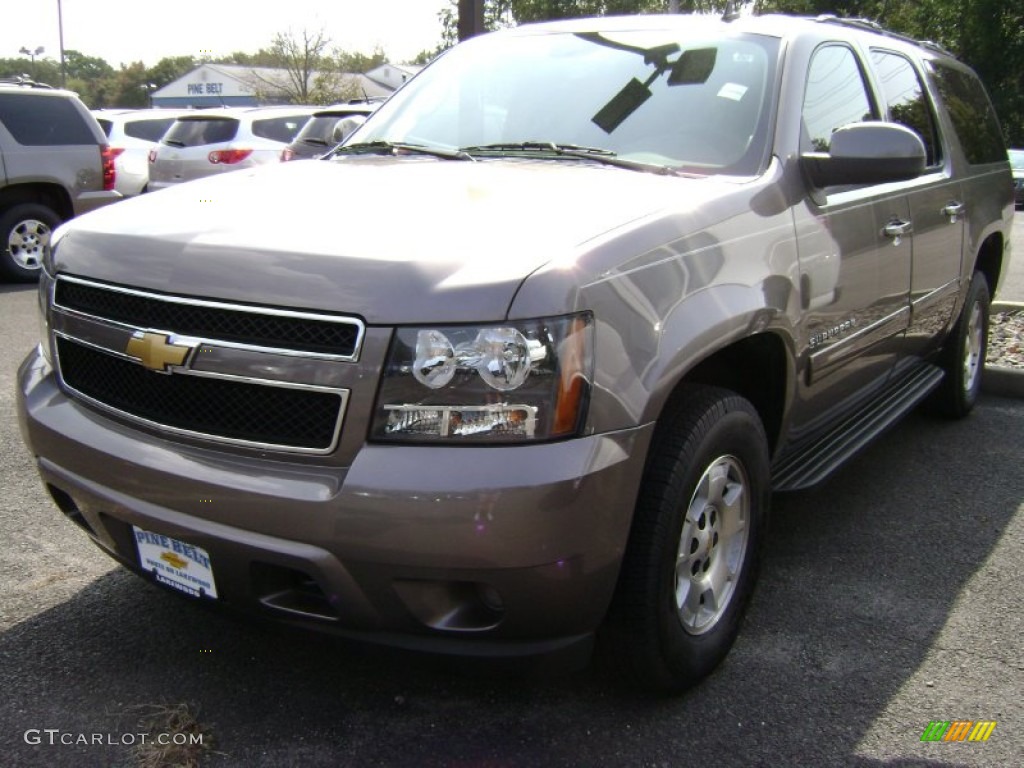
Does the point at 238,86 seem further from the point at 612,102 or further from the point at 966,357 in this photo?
the point at 612,102

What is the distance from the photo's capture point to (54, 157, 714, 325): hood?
215 cm

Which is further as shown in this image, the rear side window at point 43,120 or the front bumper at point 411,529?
the rear side window at point 43,120

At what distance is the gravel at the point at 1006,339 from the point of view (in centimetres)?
634

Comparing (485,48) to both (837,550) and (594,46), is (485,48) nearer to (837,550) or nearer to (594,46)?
(594,46)

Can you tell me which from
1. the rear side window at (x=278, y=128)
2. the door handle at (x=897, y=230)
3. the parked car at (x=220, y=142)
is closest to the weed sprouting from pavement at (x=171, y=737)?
the door handle at (x=897, y=230)

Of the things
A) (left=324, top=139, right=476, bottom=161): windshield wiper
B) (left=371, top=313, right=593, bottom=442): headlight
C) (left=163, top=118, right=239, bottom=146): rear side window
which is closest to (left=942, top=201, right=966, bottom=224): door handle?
(left=324, top=139, right=476, bottom=161): windshield wiper

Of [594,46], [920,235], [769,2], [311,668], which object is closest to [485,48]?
[594,46]

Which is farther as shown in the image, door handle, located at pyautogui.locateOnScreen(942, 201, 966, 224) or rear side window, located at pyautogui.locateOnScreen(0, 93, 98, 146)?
rear side window, located at pyautogui.locateOnScreen(0, 93, 98, 146)

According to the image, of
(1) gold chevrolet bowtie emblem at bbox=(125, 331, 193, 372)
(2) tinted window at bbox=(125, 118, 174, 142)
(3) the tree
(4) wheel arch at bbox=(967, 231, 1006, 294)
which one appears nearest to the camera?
(1) gold chevrolet bowtie emblem at bbox=(125, 331, 193, 372)

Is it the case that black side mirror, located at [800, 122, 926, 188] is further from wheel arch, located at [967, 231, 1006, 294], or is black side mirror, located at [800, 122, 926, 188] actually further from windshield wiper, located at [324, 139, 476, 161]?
wheel arch, located at [967, 231, 1006, 294]

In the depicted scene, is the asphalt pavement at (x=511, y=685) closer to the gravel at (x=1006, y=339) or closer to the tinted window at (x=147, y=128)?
the gravel at (x=1006, y=339)

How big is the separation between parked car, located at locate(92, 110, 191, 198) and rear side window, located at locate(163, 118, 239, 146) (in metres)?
1.88

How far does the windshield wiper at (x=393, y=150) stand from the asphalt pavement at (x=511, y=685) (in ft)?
5.46

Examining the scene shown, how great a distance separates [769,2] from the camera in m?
34.7
